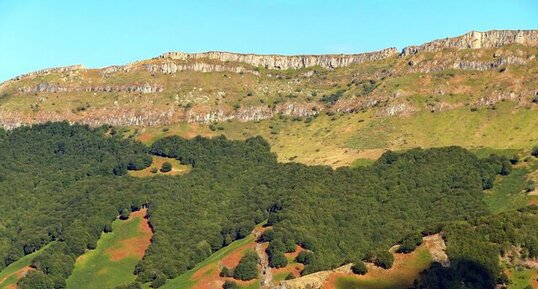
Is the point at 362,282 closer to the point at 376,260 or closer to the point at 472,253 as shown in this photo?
the point at 376,260

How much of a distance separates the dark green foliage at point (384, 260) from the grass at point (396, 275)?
2.90ft

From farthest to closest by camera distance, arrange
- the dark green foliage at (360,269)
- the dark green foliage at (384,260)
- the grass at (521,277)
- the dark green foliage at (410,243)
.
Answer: the dark green foliage at (410,243)
the grass at (521,277)
the dark green foliage at (384,260)
the dark green foliage at (360,269)

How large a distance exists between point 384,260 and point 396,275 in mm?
3304

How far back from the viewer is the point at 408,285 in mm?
179250

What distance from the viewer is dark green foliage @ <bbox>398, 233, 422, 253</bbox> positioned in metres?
188

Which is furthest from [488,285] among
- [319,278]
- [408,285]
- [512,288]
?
[319,278]

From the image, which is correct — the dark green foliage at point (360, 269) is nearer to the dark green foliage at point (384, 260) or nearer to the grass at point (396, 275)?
the grass at point (396, 275)

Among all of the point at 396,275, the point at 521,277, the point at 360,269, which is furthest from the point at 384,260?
the point at 521,277

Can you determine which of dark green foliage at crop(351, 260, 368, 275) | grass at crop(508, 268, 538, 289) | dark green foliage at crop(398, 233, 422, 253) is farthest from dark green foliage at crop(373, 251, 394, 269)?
grass at crop(508, 268, 538, 289)

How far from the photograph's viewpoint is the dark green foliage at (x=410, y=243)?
18812 centimetres

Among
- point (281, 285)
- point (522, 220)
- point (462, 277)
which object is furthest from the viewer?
point (522, 220)

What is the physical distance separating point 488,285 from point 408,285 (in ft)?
50.3

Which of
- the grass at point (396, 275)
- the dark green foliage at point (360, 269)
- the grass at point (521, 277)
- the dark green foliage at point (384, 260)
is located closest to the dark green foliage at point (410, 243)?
the grass at point (396, 275)

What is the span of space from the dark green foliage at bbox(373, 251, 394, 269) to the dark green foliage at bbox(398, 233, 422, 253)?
4622 mm
